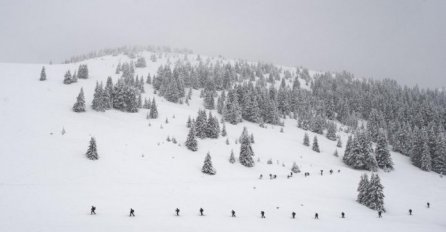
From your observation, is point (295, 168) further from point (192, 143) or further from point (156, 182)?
→ point (156, 182)

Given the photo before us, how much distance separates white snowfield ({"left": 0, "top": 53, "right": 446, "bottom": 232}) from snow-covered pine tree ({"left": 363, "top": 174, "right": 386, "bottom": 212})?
136 cm

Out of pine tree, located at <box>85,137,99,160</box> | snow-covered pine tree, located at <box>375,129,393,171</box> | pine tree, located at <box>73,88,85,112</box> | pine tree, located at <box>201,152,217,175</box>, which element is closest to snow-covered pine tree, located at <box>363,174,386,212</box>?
pine tree, located at <box>201,152,217,175</box>

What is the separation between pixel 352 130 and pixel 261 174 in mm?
67393

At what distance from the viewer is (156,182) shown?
143 ft

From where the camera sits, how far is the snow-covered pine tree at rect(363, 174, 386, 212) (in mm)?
42594

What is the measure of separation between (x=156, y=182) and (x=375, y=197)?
32.1m

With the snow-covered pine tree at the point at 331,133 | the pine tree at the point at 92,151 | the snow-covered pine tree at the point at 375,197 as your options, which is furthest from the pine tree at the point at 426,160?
the pine tree at the point at 92,151

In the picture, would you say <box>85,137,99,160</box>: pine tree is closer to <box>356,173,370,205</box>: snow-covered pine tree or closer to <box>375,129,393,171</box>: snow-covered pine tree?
<box>356,173,370,205</box>: snow-covered pine tree

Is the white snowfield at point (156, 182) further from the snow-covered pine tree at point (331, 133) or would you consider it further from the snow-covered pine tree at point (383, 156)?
the snow-covered pine tree at point (331, 133)

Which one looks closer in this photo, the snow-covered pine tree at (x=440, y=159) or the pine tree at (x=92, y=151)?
the pine tree at (x=92, y=151)

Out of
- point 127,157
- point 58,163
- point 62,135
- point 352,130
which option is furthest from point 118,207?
point 352,130

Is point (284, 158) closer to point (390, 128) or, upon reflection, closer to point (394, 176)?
point (394, 176)

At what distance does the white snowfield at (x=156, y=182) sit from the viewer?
2886 centimetres

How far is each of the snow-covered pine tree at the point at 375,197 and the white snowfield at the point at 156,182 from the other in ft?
4.46
